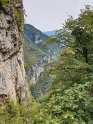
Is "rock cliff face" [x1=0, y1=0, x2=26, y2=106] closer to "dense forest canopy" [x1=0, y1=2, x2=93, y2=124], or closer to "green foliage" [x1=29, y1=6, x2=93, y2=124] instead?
"dense forest canopy" [x1=0, y1=2, x2=93, y2=124]

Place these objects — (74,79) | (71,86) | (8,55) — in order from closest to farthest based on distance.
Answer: (71,86) → (74,79) → (8,55)

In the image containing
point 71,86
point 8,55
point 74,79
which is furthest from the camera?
point 8,55

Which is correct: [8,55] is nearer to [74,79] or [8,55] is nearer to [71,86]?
[74,79]

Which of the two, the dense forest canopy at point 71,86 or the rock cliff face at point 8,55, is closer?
the dense forest canopy at point 71,86

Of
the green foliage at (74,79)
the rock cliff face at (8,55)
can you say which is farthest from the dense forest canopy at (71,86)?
the rock cliff face at (8,55)

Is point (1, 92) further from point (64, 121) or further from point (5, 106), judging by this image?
point (64, 121)

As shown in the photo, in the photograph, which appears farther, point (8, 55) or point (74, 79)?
point (8, 55)

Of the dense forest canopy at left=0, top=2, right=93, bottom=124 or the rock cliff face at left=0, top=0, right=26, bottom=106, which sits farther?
the rock cliff face at left=0, top=0, right=26, bottom=106

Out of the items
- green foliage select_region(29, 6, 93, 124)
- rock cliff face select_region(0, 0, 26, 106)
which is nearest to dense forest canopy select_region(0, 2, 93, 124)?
green foliage select_region(29, 6, 93, 124)

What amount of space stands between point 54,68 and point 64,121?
9.91 metres

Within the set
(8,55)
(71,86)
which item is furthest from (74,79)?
(8,55)

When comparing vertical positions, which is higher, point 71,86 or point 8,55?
point 8,55

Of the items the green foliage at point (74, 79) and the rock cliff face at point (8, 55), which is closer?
the green foliage at point (74, 79)

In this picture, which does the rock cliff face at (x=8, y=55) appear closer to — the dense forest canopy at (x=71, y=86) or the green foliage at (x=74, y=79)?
the dense forest canopy at (x=71, y=86)
